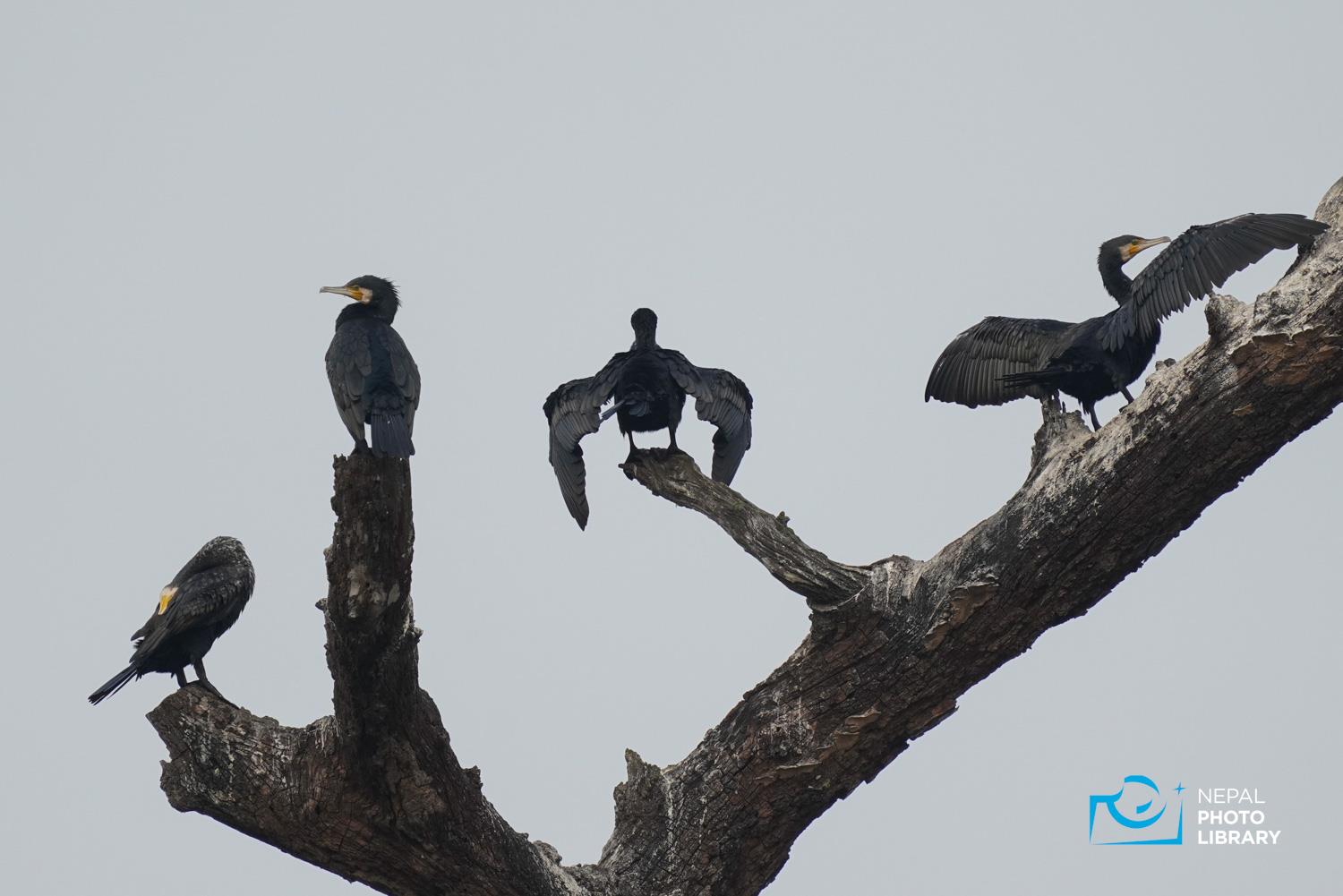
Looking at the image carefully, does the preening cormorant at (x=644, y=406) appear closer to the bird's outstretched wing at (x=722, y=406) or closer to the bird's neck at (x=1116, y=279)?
the bird's outstretched wing at (x=722, y=406)

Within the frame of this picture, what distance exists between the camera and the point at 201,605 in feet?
25.7

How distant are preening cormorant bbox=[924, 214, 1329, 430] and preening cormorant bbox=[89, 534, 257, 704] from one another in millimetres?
4012

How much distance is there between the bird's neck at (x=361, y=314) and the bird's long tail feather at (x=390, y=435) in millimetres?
1788

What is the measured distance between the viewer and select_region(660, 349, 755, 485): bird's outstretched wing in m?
7.20

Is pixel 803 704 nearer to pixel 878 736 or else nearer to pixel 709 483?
pixel 878 736

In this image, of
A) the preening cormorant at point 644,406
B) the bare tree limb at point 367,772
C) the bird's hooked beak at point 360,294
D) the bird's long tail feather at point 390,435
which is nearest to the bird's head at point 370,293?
the bird's hooked beak at point 360,294

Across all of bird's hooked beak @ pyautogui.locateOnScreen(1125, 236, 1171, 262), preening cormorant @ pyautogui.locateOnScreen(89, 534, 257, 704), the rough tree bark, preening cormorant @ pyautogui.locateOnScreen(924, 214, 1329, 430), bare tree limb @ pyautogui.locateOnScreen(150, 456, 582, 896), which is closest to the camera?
bare tree limb @ pyautogui.locateOnScreen(150, 456, 582, 896)

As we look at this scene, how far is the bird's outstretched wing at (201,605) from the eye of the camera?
770 centimetres

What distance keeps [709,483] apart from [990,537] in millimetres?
1290

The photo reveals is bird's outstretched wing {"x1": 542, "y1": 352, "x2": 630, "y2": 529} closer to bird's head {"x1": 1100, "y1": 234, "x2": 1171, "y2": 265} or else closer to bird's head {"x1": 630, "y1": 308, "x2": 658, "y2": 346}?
bird's head {"x1": 630, "y1": 308, "x2": 658, "y2": 346}

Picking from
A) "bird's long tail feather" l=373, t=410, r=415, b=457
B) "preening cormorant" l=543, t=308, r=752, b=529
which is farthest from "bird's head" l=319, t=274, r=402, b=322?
"bird's long tail feather" l=373, t=410, r=415, b=457

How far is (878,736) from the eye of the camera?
6.05m

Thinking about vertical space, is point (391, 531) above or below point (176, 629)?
below

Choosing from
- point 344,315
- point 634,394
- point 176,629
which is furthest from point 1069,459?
point 176,629
